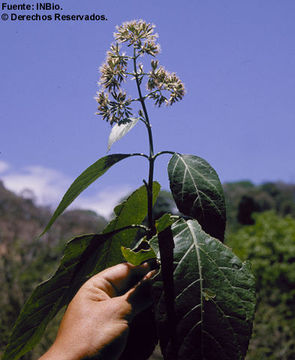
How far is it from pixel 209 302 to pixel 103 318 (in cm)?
27

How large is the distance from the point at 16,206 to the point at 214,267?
40.1ft

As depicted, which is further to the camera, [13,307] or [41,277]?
[41,277]

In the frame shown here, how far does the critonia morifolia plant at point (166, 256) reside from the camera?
31.4 inches

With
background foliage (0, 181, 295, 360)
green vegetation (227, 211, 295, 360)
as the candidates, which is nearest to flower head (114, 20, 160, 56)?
background foliage (0, 181, 295, 360)

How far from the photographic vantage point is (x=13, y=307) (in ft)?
16.5

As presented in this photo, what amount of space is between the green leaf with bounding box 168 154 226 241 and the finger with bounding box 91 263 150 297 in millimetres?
212

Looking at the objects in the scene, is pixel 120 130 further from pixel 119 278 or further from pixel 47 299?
pixel 47 299

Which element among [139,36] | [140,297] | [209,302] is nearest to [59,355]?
[140,297]

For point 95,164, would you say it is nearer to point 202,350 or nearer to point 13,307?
point 202,350

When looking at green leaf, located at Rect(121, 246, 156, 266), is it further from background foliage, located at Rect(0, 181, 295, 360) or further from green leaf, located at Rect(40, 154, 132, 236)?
background foliage, located at Rect(0, 181, 295, 360)

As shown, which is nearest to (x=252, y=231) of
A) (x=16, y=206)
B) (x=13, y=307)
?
(x=13, y=307)

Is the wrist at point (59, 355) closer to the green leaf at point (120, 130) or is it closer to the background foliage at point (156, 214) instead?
the green leaf at point (120, 130)

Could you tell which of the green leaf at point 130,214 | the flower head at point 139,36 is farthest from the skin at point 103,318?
the flower head at point 139,36

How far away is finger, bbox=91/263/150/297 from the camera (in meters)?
1.03
